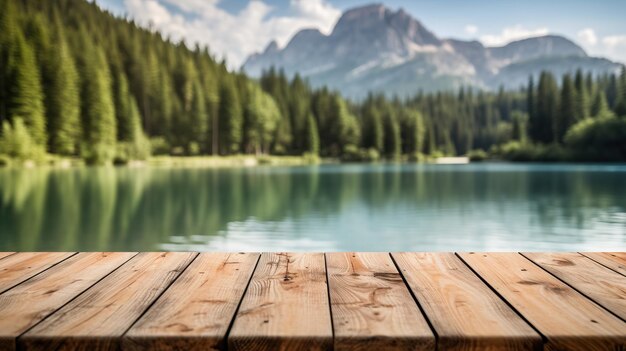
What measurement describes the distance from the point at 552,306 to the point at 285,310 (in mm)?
930

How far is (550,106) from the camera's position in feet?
232

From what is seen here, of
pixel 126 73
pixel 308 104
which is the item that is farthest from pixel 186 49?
pixel 308 104

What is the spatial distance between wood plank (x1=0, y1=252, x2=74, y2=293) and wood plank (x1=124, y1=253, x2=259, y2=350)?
69 centimetres

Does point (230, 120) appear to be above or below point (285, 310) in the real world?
above

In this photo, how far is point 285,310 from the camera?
1.60 m

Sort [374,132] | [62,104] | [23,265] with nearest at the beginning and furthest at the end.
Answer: [23,265] < [62,104] < [374,132]

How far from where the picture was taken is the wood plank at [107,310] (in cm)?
134

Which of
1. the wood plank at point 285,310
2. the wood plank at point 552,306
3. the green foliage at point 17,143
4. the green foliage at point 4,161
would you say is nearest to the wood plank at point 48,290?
the wood plank at point 285,310

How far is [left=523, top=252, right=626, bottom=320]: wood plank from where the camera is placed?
69.8 inches

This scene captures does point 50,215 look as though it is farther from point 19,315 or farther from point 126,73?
point 126,73

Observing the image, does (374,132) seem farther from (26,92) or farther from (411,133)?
(26,92)

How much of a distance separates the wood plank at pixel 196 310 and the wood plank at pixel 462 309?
0.66 meters

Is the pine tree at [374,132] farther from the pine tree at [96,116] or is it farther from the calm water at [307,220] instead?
the calm water at [307,220]

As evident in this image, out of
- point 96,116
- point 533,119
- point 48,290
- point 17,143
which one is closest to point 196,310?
point 48,290
